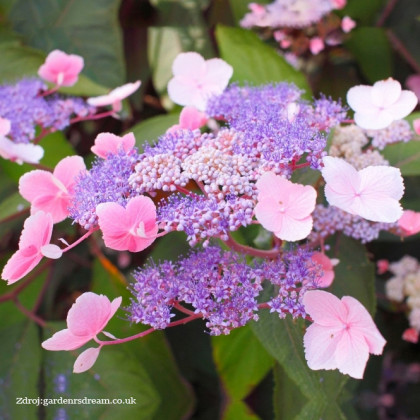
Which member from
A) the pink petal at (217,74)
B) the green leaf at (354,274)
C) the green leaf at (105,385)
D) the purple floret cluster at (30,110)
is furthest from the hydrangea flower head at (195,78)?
the green leaf at (105,385)

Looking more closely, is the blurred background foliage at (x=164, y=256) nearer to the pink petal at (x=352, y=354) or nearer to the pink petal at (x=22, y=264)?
the pink petal at (x=352, y=354)

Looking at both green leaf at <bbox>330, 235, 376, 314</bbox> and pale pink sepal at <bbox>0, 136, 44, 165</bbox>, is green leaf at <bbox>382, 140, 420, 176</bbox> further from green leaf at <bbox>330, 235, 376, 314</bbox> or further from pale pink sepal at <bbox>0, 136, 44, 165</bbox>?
pale pink sepal at <bbox>0, 136, 44, 165</bbox>

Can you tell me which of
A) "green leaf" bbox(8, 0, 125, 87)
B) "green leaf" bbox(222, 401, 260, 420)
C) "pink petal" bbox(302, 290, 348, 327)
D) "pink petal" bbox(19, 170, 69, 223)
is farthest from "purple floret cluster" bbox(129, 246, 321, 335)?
"green leaf" bbox(8, 0, 125, 87)

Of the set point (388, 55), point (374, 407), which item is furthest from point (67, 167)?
point (374, 407)

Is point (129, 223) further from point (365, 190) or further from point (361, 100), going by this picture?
point (361, 100)

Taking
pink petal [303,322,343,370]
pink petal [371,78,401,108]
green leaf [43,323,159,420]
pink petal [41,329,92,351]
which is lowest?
green leaf [43,323,159,420]

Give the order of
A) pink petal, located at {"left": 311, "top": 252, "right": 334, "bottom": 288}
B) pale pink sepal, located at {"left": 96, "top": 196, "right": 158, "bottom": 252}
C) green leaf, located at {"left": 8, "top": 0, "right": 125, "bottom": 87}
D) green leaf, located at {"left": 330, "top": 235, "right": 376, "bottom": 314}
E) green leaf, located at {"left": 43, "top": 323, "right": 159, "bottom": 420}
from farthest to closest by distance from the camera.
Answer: green leaf, located at {"left": 8, "top": 0, "right": 125, "bottom": 87} < green leaf, located at {"left": 43, "top": 323, "right": 159, "bottom": 420} < green leaf, located at {"left": 330, "top": 235, "right": 376, "bottom": 314} < pink petal, located at {"left": 311, "top": 252, "right": 334, "bottom": 288} < pale pink sepal, located at {"left": 96, "top": 196, "right": 158, "bottom": 252}
